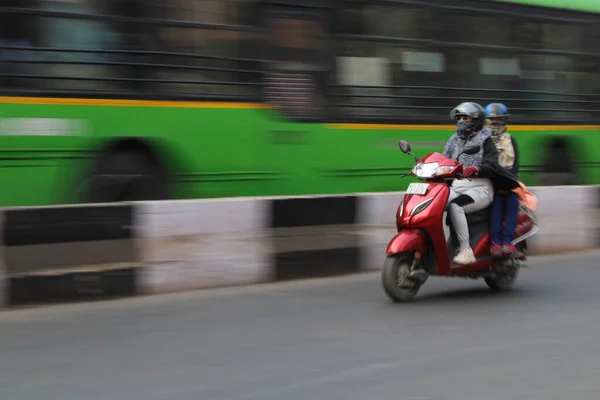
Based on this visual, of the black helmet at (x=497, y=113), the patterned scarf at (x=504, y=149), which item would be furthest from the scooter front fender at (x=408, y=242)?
the black helmet at (x=497, y=113)

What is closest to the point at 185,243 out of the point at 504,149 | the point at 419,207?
the point at 419,207

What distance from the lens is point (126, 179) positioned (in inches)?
400

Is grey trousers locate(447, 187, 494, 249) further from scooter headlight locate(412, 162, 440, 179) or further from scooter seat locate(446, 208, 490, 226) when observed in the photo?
scooter headlight locate(412, 162, 440, 179)

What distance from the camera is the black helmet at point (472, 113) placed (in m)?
7.29

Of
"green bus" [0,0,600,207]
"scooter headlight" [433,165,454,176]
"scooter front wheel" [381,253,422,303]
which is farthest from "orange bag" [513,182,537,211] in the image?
"green bus" [0,0,600,207]

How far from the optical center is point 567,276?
337 inches

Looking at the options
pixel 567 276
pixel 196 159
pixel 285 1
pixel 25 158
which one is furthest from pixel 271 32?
pixel 567 276

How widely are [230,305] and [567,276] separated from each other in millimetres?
3161

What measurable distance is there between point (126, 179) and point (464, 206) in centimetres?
A: 406

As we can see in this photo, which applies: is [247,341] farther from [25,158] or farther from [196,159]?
[196,159]

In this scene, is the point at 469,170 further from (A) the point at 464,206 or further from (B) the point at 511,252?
(B) the point at 511,252

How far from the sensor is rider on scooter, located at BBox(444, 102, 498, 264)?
23.9 feet

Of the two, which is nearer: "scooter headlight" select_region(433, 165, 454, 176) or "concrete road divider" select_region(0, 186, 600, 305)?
"concrete road divider" select_region(0, 186, 600, 305)

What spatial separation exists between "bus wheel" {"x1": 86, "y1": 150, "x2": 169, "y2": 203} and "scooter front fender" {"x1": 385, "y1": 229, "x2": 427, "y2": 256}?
3.84m
